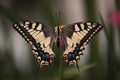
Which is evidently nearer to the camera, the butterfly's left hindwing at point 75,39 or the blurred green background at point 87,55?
the butterfly's left hindwing at point 75,39

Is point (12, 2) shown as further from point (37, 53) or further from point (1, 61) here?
point (37, 53)

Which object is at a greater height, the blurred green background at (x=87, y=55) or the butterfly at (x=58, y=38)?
the butterfly at (x=58, y=38)

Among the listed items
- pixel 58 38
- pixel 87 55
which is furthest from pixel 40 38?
pixel 87 55

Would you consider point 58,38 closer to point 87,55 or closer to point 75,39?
point 75,39

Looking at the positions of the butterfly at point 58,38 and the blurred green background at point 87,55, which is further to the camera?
the blurred green background at point 87,55

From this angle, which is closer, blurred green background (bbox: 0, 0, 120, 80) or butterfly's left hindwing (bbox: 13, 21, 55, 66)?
butterfly's left hindwing (bbox: 13, 21, 55, 66)

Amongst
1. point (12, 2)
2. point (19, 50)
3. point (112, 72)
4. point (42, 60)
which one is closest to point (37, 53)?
point (42, 60)
